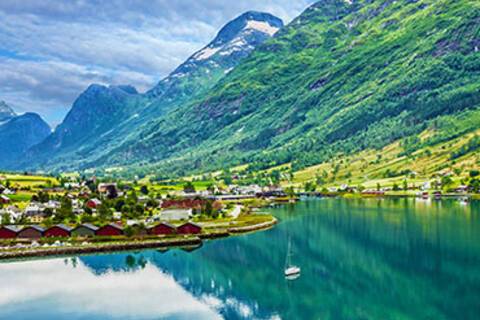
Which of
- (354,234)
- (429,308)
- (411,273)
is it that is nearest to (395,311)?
(429,308)

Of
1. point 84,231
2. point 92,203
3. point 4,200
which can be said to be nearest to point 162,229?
point 84,231

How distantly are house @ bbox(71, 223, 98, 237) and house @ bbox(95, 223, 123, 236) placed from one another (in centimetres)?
113

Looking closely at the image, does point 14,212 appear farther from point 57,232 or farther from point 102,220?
point 57,232

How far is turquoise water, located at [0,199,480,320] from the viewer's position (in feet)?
212

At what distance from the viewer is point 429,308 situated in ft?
204

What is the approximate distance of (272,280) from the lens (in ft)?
260

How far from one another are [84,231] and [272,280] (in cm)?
4815

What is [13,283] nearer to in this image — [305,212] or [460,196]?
[305,212]

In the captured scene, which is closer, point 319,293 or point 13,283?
point 319,293

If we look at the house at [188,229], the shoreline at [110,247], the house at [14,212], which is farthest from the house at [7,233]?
the house at [188,229]

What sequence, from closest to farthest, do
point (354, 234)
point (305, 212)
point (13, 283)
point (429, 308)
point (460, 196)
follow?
1. point (429, 308)
2. point (13, 283)
3. point (354, 234)
4. point (305, 212)
5. point (460, 196)

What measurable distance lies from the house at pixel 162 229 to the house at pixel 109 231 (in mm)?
6404

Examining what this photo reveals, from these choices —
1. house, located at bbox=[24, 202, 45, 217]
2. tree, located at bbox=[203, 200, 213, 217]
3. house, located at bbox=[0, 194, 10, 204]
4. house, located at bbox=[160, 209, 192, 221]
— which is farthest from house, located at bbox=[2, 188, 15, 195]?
tree, located at bbox=[203, 200, 213, 217]

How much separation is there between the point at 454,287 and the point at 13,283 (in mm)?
62687
